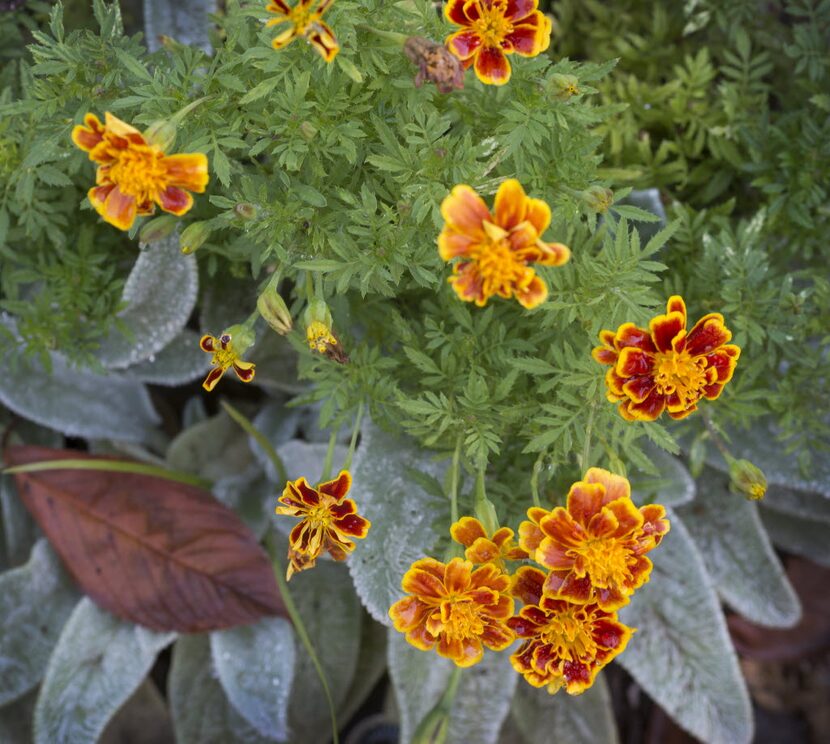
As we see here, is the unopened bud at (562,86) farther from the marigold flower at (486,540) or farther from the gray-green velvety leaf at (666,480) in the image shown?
the gray-green velvety leaf at (666,480)

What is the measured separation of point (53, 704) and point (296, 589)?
38cm

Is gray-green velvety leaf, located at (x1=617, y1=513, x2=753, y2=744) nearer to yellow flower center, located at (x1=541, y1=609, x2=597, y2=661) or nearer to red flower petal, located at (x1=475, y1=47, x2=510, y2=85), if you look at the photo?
yellow flower center, located at (x1=541, y1=609, x2=597, y2=661)

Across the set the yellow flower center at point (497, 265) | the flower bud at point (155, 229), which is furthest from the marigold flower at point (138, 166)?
the yellow flower center at point (497, 265)

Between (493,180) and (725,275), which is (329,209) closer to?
(493,180)

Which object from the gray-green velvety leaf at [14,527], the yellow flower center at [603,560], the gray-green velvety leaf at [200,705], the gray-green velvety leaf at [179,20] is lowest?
the gray-green velvety leaf at [200,705]

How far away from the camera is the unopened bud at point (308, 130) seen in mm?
772

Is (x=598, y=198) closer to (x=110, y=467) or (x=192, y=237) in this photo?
(x=192, y=237)

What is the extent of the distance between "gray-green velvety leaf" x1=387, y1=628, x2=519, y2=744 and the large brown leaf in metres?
0.20

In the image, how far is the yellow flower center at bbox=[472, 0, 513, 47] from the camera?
722 millimetres

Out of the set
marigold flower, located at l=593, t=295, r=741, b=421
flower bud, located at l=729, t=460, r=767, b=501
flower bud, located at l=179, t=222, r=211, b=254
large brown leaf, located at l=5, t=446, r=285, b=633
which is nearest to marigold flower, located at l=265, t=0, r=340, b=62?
flower bud, located at l=179, t=222, r=211, b=254

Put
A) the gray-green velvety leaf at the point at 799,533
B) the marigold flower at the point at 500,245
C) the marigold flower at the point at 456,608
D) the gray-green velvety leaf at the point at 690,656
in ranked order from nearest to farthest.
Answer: the marigold flower at the point at 500,245
the marigold flower at the point at 456,608
the gray-green velvety leaf at the point at 690,656
the gray-green velvety leaf at the point at 799,533

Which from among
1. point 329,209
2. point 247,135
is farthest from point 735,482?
point 247,135

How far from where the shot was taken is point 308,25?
26.1 inches

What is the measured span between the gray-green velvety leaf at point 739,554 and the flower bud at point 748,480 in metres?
0.55
